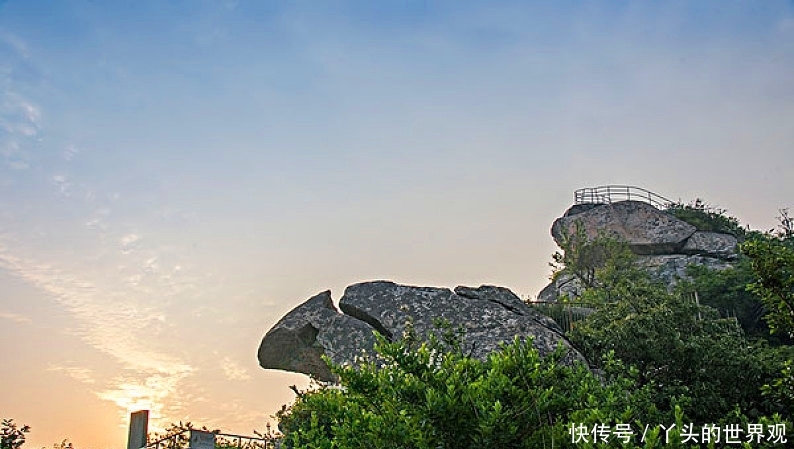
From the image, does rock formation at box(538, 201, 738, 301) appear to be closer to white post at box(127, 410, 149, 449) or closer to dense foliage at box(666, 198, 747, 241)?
dense foliage at box(666, 198, 747, 241)

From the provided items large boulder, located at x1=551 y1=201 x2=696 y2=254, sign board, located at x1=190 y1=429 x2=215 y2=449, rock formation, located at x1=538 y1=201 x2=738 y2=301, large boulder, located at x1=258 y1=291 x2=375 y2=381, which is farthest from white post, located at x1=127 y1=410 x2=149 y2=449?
large boulder, located at x1=551 y1=201 x2=696 y2=254

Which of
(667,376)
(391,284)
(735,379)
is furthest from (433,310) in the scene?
(735,379)

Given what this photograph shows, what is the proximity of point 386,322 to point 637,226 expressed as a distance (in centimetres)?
1818

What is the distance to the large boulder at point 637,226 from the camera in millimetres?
29281

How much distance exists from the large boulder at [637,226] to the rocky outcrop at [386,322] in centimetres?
1391

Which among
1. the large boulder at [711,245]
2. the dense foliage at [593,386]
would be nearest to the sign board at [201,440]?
the dense foliage at [593,386]

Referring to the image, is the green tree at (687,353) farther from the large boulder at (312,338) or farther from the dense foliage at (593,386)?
the large boulder at (312,338)

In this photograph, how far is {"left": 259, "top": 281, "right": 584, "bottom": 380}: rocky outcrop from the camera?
14.8 meters

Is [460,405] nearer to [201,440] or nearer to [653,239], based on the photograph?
[201,440]

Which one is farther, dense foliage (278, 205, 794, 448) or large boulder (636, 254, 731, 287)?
large boulder (636, 254, 731, 287)

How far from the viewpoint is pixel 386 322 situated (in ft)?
50.0

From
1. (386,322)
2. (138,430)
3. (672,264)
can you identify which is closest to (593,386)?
(138,430)

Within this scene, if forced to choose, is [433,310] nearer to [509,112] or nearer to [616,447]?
[509,112]

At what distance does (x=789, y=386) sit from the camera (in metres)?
9.69
